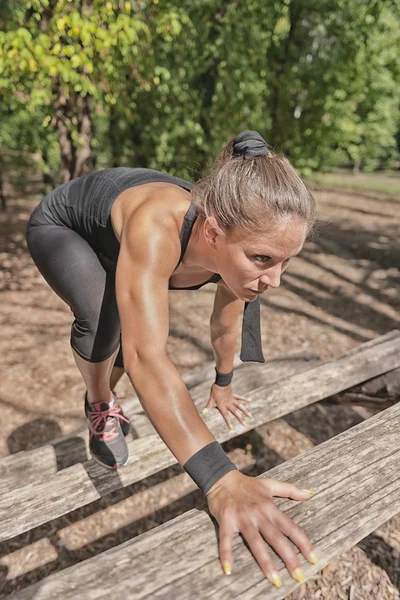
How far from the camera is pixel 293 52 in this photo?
10.3 metres

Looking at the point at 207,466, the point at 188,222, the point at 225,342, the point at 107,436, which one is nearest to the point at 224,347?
the point at 225,342

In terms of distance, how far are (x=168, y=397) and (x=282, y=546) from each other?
→ 512mm


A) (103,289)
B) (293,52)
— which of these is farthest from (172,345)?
(293,52)

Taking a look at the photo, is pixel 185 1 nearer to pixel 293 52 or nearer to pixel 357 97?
pixel 293 52

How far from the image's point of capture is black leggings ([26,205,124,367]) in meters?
2.04

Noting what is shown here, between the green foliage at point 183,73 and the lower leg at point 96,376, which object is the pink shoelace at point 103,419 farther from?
the green foliage at point 183,73

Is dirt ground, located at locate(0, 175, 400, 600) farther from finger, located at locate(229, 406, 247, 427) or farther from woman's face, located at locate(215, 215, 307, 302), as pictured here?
finger, located at locate(229, 406, 247, 427)

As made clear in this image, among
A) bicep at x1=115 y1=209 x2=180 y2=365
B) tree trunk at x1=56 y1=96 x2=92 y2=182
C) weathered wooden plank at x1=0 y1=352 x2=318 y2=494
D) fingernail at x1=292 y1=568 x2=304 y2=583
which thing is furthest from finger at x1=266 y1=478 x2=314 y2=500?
tree trunk at x1=56 y1=96 x2=92 y2=182

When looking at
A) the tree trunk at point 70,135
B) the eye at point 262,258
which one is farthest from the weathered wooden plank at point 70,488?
the tree trunk at point 70,135

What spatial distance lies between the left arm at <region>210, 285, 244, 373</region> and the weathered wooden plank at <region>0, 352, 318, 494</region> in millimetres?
433

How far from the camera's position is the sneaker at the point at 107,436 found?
2207 mm

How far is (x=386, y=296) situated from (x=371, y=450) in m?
5.95

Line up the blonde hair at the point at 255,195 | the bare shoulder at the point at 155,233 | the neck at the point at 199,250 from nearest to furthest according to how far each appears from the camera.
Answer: the blonde hair at the point at 255,195, the bare shoulder at the point at 155,233, the neck at the point at 199,250

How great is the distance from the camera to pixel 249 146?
1634 millimetres
